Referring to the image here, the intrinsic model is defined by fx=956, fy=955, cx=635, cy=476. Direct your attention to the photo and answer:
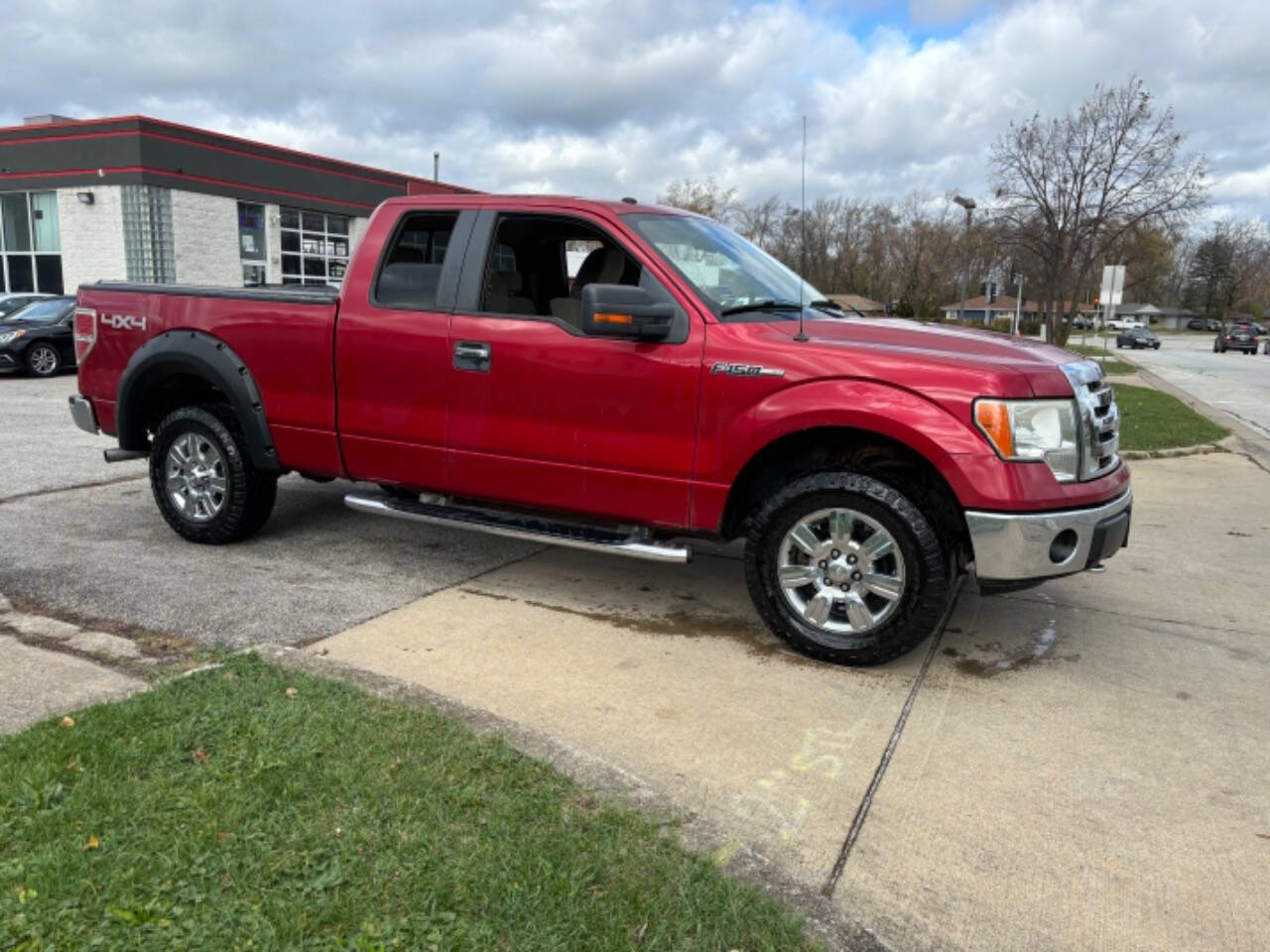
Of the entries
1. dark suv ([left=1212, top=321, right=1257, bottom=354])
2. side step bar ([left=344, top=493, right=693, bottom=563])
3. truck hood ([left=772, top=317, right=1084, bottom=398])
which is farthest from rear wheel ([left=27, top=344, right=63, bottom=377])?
dark suv ([left=1212, top=321, right=1257, bottom=354])

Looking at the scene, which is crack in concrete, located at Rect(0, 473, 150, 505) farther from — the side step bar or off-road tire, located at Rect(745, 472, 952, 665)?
off-road tire, located at Rect(745, 472, 952, 665)

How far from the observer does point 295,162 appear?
2947cm

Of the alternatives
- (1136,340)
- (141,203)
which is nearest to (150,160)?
(141,203)

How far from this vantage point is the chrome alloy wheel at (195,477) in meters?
5.56

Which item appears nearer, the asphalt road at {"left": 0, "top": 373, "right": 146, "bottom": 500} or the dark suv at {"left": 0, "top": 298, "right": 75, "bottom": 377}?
the asphalt road at {"left": 0, "top": 373, "right": 146, "bottom": 500}

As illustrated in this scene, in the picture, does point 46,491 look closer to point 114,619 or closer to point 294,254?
point 114,619

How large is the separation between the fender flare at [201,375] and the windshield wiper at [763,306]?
2685 mm

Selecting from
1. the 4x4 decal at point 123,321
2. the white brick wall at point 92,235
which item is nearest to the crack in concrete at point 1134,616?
the 4x4 decal at point 123,321

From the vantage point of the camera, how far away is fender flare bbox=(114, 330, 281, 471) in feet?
17.3

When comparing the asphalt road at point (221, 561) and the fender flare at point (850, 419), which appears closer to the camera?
the fender flare at point (850, 419)

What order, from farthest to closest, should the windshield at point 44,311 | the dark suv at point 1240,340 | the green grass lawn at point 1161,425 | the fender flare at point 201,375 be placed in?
1. the dark suv at point 1240,340
2. the windshield at point 44,311
3. the green grass lawn at point 1161,425
4. the fender flare at point 201,375

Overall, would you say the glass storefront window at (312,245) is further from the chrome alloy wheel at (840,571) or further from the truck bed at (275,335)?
the chrome alloy wheel at (840,571)

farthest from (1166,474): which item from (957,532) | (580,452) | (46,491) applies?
(46,491)

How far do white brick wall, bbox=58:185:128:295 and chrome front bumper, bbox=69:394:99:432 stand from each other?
886 inches
